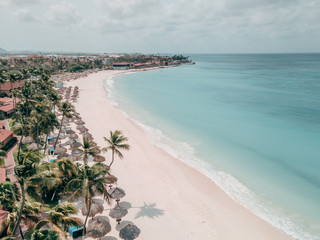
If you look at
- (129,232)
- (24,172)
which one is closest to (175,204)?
(129,232)

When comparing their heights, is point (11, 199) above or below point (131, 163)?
above

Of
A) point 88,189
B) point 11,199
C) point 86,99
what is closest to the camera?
point 88,189

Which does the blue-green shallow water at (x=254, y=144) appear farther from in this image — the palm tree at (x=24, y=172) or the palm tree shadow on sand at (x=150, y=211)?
the palm tree at (x=24, y=172)

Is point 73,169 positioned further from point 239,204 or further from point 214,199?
point 239,204

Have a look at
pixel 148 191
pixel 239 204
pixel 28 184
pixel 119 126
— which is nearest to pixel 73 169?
pixel 28 184

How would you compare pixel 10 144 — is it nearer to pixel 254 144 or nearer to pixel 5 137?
pixel 5 137
